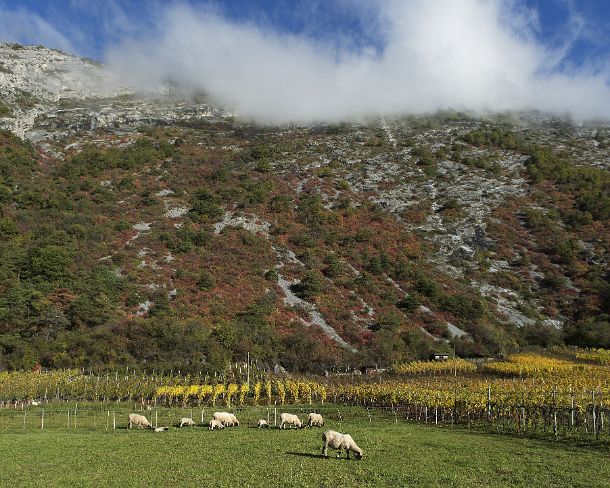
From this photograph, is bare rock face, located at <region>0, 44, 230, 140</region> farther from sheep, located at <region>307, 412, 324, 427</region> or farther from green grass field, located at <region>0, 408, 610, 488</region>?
green grass field, located at <region>0, 408, 610, 488</region>

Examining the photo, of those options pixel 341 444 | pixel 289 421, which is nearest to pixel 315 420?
pixel 289 421

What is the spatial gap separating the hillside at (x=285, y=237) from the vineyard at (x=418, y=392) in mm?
5936

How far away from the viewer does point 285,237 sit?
87.0m

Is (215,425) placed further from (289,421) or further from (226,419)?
(289,421)

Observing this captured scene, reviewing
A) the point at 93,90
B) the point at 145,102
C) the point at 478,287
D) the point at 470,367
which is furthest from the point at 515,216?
the point at 93,90

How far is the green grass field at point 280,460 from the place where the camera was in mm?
14398

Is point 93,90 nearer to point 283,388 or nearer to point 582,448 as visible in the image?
point 283,388

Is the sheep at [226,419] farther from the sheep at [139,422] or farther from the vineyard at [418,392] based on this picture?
the vineyard at [418,392]

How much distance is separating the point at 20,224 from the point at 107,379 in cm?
4672

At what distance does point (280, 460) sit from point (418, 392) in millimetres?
21483

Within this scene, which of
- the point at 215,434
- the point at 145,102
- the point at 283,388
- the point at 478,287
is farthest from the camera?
the point at 145,102

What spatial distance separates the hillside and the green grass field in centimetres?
3019

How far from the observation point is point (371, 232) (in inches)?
3553

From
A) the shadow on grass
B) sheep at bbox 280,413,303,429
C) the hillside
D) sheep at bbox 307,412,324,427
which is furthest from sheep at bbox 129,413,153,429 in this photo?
the hillside
